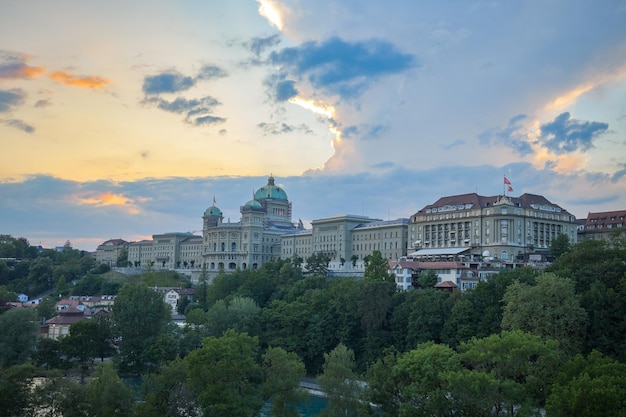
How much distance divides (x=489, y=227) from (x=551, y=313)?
47824mm

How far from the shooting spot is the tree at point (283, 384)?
39.8 metres

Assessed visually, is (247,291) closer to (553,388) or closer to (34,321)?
(34,321)

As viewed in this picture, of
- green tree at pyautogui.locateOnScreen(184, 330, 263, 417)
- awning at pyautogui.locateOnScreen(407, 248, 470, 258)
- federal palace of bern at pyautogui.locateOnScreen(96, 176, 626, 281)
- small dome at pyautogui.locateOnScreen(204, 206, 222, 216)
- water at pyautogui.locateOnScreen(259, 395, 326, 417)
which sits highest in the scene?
small dome at pyautogui.locateOnScreen(204, 206, 222, 216)

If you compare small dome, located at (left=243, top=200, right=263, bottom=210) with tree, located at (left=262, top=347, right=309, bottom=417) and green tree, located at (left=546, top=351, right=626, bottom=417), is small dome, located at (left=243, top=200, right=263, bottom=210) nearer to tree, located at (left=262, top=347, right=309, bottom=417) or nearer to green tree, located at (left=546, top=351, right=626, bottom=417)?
tree, located at (left=262, top=347, right=309, bottom=417)

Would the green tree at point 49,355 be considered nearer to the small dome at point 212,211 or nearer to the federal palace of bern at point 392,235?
the federal palace of bern at point 392,235

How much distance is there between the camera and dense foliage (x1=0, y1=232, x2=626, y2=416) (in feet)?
109

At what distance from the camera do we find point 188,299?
110812 millimetres

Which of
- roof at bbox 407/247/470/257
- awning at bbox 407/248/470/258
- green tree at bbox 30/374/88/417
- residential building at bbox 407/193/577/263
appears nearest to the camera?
green tree at bbox 30/374/88/417

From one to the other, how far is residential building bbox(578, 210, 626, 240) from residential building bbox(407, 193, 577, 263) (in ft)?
14.5

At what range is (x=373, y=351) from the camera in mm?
64000

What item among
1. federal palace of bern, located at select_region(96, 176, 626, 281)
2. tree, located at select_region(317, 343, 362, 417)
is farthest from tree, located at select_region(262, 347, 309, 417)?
federal palace of bern, located at select_region(96, 176, 626, 281)

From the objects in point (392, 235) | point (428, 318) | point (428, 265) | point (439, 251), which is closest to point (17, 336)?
point (428, 318)

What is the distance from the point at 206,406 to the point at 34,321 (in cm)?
3345

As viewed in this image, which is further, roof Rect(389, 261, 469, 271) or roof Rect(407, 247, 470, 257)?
roof Rect(407, 247, 470, 257)
